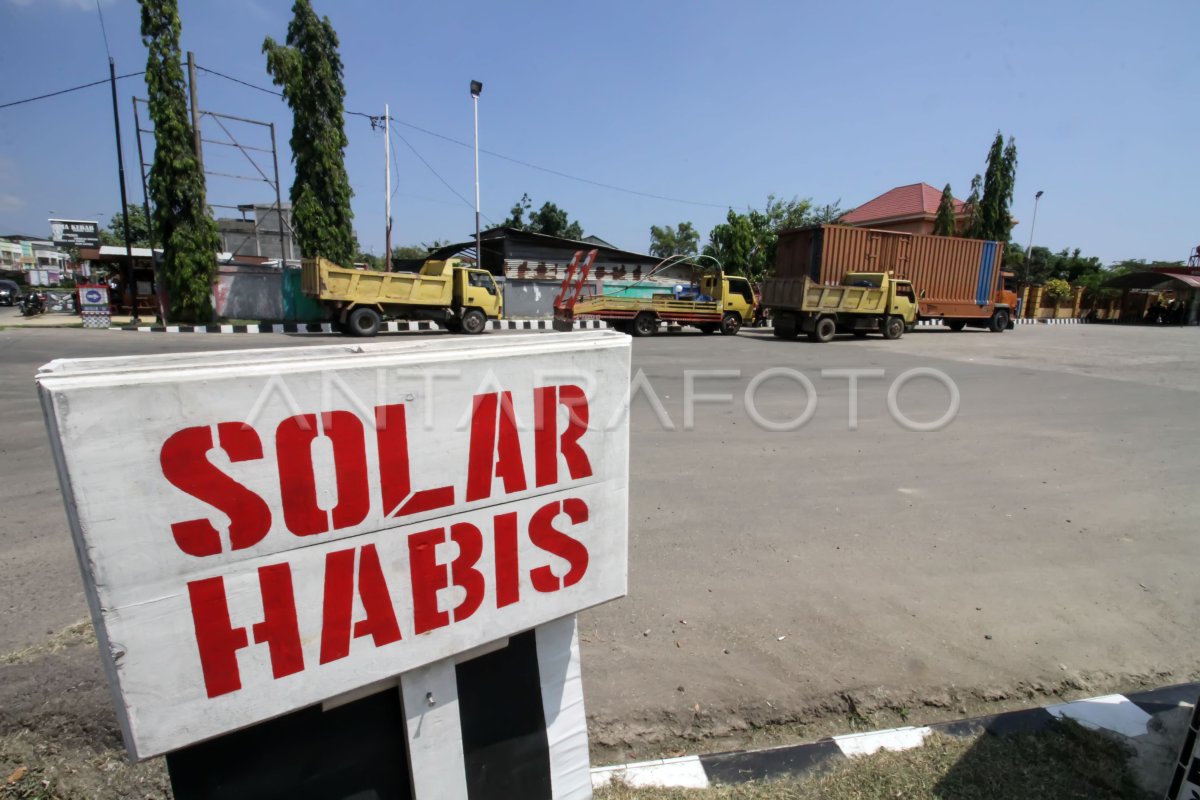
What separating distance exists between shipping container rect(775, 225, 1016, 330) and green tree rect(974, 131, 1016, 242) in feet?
42.7

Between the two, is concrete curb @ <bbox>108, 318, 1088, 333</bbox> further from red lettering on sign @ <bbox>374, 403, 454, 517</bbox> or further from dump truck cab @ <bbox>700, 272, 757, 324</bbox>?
red lettering on sign @ <bbox>374, 403, 454, 517</bbox>

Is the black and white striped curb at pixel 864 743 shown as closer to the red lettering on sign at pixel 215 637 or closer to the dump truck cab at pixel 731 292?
the red lettering on sign at pixel 215 637

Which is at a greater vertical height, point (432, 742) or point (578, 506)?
point (578, 506)

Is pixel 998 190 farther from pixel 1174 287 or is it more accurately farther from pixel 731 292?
pixel 731 292

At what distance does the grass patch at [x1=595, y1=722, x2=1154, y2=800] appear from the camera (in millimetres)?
1824

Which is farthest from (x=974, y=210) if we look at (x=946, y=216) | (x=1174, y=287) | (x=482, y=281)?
(x=482, y=281)

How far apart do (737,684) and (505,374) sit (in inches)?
69.5

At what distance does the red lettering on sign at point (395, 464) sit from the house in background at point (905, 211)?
41.5 meters

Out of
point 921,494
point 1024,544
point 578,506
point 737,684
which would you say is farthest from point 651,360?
point 578,506

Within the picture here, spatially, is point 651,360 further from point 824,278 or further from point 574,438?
point 574,438

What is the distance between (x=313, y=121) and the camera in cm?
1919

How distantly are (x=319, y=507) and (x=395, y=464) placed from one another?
166mm

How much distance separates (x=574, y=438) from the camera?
1.49 meters

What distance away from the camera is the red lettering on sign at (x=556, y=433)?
56.2 inches
